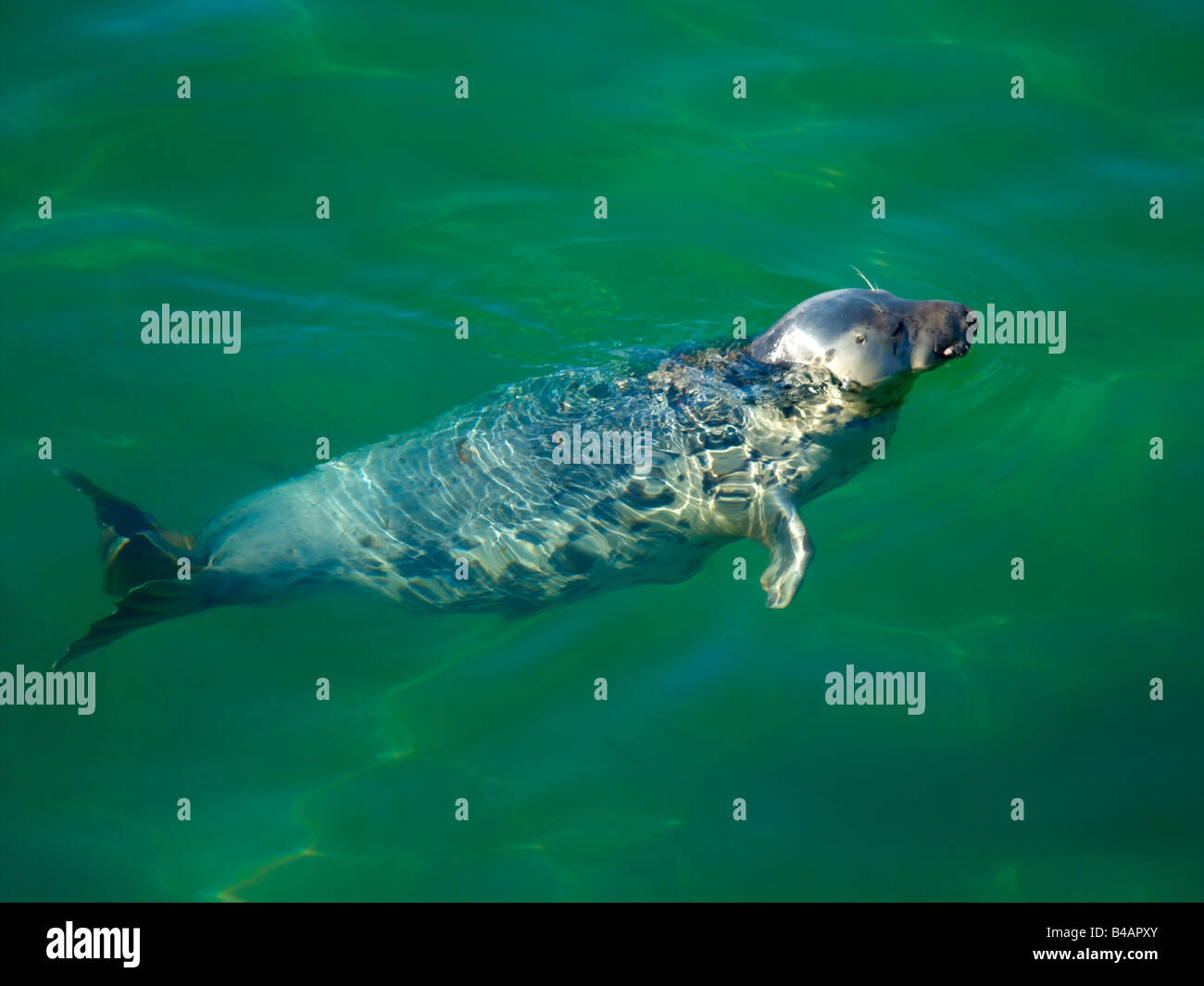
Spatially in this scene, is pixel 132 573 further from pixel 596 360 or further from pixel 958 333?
pixel 958 333

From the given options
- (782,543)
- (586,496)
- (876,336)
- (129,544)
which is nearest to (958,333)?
(876,336)

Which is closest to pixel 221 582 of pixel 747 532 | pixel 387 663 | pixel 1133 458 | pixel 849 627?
pixel 387 663

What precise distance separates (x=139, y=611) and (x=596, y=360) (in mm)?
3792

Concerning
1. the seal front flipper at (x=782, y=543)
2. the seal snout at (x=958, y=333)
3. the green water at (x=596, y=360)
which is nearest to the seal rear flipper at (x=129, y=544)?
the green water at (x=596, y=360)

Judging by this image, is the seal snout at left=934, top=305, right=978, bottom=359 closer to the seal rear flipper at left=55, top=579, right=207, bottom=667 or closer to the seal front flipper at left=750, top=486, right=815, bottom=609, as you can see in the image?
the seal front flipper at left=750, top=486, right=815, bottom=609

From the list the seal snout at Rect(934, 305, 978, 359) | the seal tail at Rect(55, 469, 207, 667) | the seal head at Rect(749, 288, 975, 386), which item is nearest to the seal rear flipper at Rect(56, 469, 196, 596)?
the seal tail at Rect(55, 469, 207, 667)

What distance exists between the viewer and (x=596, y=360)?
8.23m

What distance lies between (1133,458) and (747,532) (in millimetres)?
3585

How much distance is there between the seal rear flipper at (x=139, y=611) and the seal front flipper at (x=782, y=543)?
3.70m

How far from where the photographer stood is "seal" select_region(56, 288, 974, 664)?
682cm

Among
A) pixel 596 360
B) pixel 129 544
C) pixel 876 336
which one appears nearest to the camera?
pixel 129 544

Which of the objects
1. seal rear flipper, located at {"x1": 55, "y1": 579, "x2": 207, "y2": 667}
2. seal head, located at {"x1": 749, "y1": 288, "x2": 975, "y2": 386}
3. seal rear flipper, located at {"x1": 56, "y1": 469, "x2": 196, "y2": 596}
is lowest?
seal rear flipper, located at {"x1": 55, "y1": 579, "x2": 207, "y2": 667}

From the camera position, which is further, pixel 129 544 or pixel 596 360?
pixel 596 360

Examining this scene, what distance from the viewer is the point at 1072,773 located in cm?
657
